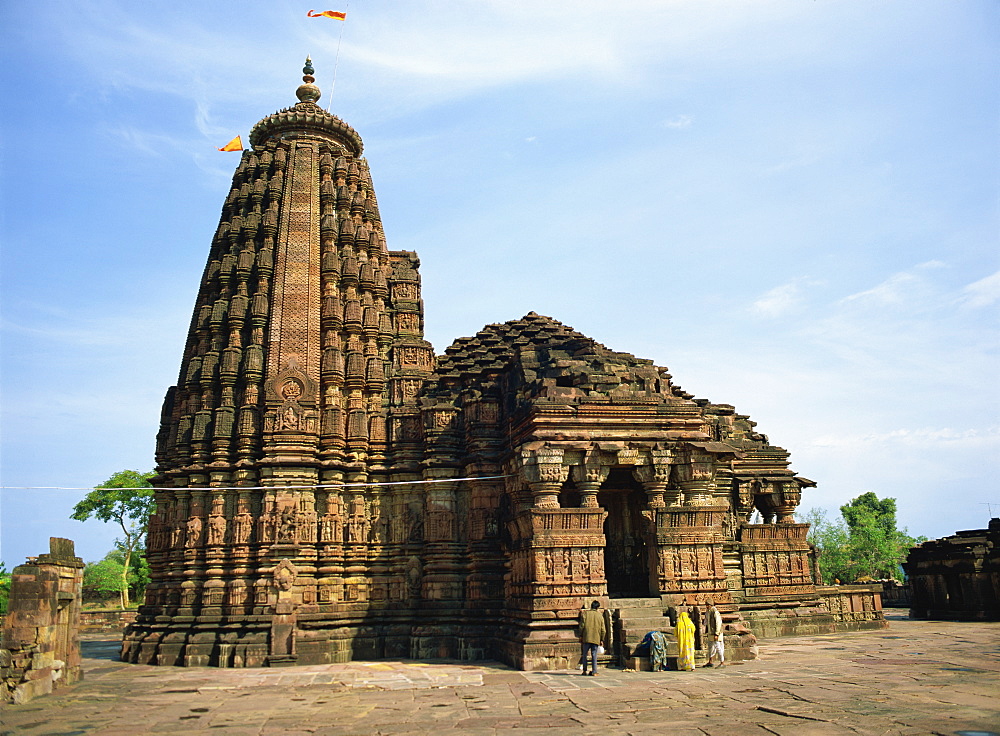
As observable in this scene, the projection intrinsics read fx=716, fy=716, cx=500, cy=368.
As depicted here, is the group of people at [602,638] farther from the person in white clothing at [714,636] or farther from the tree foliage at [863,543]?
the tree foliage at [863,543]

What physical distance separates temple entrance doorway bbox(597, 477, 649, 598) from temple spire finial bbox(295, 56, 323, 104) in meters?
18.7

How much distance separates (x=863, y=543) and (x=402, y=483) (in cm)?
5008

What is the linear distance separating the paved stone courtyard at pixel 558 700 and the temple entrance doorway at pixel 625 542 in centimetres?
399

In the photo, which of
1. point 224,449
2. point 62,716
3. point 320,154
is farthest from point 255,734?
point 320,154

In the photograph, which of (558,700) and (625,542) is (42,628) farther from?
(625,542)

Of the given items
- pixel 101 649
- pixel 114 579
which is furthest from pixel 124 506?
pixel 101 649

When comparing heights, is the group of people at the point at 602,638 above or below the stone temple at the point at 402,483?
below

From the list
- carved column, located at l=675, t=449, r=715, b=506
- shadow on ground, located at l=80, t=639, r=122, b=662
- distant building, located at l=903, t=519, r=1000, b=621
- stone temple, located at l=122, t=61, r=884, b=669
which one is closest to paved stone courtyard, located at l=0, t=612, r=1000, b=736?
stone temple, located at l=122, t=61, r=884, b=669

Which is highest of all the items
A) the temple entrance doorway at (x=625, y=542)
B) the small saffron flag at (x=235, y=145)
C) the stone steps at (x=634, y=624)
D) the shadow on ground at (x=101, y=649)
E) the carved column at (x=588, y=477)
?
the small saffron flag at (x=235, y=145)

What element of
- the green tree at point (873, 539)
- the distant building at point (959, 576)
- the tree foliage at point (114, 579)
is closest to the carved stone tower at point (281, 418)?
the distant building at point (959, 576)

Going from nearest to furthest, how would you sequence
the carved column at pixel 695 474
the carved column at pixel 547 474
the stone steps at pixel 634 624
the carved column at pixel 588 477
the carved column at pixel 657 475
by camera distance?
1. the stone steps at pixel 634 624
2. the carved column at pixel 547 474
3. the carved column at pixel 588 477
4. the carved column at pixel 657 475
5. the carved column at pixel 695 474

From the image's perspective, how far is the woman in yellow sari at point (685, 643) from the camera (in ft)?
47.9

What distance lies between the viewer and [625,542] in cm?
2055

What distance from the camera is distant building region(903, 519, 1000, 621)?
24.5 m
